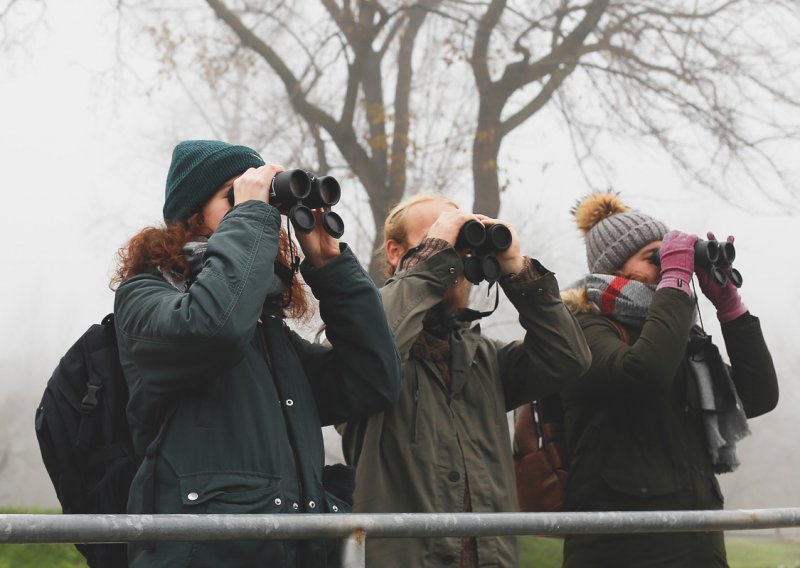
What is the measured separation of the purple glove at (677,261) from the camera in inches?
119

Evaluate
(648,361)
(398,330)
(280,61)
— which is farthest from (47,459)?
(280,61)

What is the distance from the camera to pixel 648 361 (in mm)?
2844

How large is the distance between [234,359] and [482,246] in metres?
1.08

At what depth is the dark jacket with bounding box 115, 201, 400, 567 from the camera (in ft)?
5.80

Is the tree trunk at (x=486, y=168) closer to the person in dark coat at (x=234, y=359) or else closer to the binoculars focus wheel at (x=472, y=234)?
the binoculars focus wheel at (x=472, y=234)

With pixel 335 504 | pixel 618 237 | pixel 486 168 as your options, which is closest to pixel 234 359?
pixel 335 504

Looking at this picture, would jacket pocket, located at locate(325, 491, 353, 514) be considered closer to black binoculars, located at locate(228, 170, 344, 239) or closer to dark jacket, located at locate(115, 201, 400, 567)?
dark jacket, located at locate(115, 201, 400, 567)

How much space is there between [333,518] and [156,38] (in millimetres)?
7438

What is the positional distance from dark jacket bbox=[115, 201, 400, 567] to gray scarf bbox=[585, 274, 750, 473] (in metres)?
1.33

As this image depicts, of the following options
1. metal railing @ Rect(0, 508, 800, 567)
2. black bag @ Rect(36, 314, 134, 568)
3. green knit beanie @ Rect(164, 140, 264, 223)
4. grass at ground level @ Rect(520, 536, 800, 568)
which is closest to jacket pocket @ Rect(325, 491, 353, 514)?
metal railing @ Rect(0, 508, 800, 567)

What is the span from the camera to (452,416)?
2576 mm

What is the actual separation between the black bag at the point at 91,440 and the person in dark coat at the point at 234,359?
0.32 ft

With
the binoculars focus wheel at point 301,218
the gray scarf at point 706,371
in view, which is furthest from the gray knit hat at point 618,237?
the binoculars focus wheel at point 301,218

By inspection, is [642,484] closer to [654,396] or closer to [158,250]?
[654,396]
